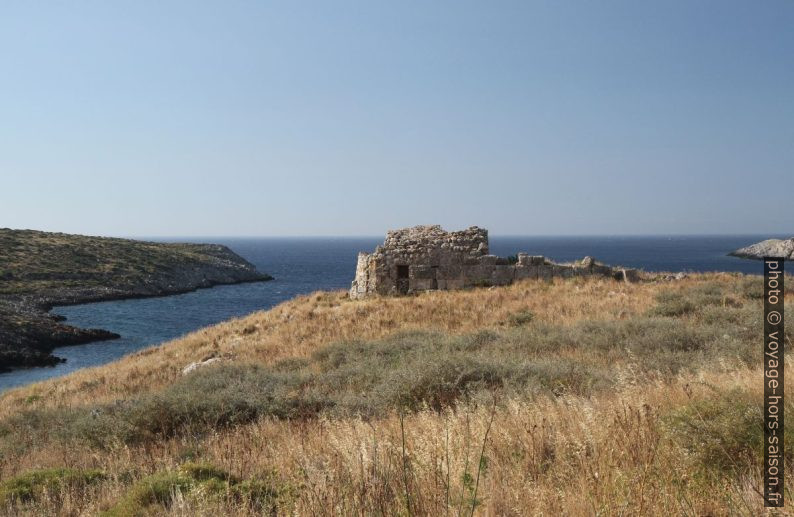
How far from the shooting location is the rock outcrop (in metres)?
80.5

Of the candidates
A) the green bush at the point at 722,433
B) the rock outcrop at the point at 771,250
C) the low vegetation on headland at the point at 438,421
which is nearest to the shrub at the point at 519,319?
the low vegetation on headland at the point at 438,421

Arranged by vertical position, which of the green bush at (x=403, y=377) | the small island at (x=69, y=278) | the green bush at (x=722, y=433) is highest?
the green bush at (x=722, y=433)

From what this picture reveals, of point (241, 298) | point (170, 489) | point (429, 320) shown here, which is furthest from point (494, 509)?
point (241, 298)

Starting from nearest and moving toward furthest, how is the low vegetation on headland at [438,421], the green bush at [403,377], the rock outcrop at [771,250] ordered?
the low vegetation on headland at [438,421]
the green bush at [403,377]
the rock outcrop at [771,250]

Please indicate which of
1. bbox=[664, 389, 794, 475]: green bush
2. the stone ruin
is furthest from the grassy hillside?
bbox=[664, 389, 794, 475]: green bush

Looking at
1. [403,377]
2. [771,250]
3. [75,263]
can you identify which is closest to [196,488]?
Result: [403,377]

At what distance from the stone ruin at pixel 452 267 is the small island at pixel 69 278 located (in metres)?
23.9

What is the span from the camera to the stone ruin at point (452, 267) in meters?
20.5

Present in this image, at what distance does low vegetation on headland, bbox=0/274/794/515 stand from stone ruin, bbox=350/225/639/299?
390cm

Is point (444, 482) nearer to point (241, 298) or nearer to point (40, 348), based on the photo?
point (40, 348)

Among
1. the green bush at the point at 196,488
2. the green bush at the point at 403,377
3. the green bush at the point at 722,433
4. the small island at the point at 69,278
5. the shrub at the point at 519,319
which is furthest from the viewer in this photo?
the small island at the point at 69,278

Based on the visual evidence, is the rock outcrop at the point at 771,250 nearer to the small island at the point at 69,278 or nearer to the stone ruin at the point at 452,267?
the stone ruin at the point at 452,267

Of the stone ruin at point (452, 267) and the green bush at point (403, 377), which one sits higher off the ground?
the stone ruin at point (452, 267)

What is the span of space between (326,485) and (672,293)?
15.0m
